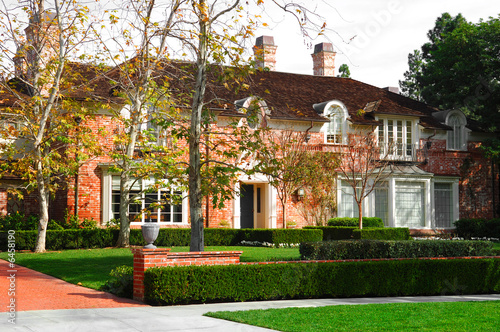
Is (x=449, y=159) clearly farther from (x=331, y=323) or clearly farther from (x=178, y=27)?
(x=331, y=323)

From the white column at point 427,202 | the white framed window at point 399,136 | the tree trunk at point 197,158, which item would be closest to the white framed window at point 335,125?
the white framed window at point 399,136

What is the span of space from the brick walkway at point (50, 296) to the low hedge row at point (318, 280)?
855mm

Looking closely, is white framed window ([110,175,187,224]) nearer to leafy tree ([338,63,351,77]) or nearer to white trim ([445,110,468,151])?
white trim ([445,110,468,151])

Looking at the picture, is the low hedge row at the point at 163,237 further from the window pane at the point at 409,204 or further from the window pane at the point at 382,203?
the window pane at the point at 409,204

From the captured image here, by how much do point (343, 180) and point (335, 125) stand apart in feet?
8.73

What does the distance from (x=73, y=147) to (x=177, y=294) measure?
12.1 metres

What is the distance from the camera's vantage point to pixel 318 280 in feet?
41.7

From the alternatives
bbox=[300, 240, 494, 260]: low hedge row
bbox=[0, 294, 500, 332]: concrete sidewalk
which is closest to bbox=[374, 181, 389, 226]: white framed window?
bbox=[300, 240, 494, 260]: low hedge row

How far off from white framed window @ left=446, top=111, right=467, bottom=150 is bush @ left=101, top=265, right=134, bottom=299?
74.1 ft

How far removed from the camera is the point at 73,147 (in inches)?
862

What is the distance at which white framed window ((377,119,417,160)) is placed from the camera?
95.8 feet

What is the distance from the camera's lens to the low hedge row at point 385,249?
13844 millimetres

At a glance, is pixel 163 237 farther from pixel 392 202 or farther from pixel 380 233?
pixel 392 202

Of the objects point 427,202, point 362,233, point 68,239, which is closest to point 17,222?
point 68,239
